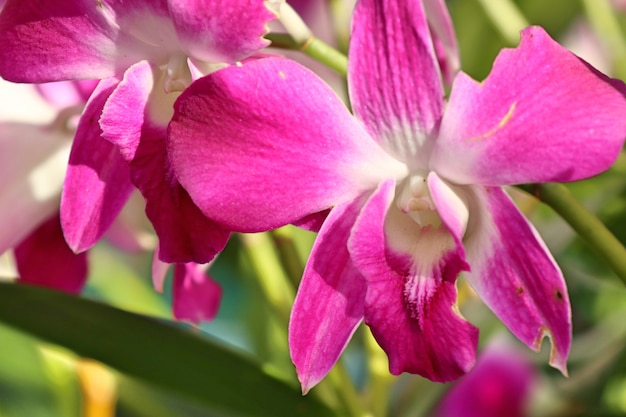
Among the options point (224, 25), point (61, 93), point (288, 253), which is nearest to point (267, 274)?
point (288, 253)

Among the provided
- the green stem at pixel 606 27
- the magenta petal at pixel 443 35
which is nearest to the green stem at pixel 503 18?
the green stem at pixel 606 27

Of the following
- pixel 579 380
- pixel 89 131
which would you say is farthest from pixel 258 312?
pixel 89 131

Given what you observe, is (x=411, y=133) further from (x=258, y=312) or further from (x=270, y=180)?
(x=258, y=312)

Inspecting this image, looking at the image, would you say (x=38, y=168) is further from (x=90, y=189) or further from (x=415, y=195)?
(x=415, y=195)

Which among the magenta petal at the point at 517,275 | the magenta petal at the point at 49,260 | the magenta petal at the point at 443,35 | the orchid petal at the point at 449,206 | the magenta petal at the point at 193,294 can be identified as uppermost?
the magenta petal at the point at 443,35

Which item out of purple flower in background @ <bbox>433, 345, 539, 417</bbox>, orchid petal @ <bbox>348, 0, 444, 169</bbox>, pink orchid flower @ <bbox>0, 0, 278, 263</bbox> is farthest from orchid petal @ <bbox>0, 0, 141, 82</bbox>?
purple flower in background @ <bbox>433, 345, 539, 417</bbox>

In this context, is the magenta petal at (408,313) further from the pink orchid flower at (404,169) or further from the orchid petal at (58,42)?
the orchid petal at (58,42)
